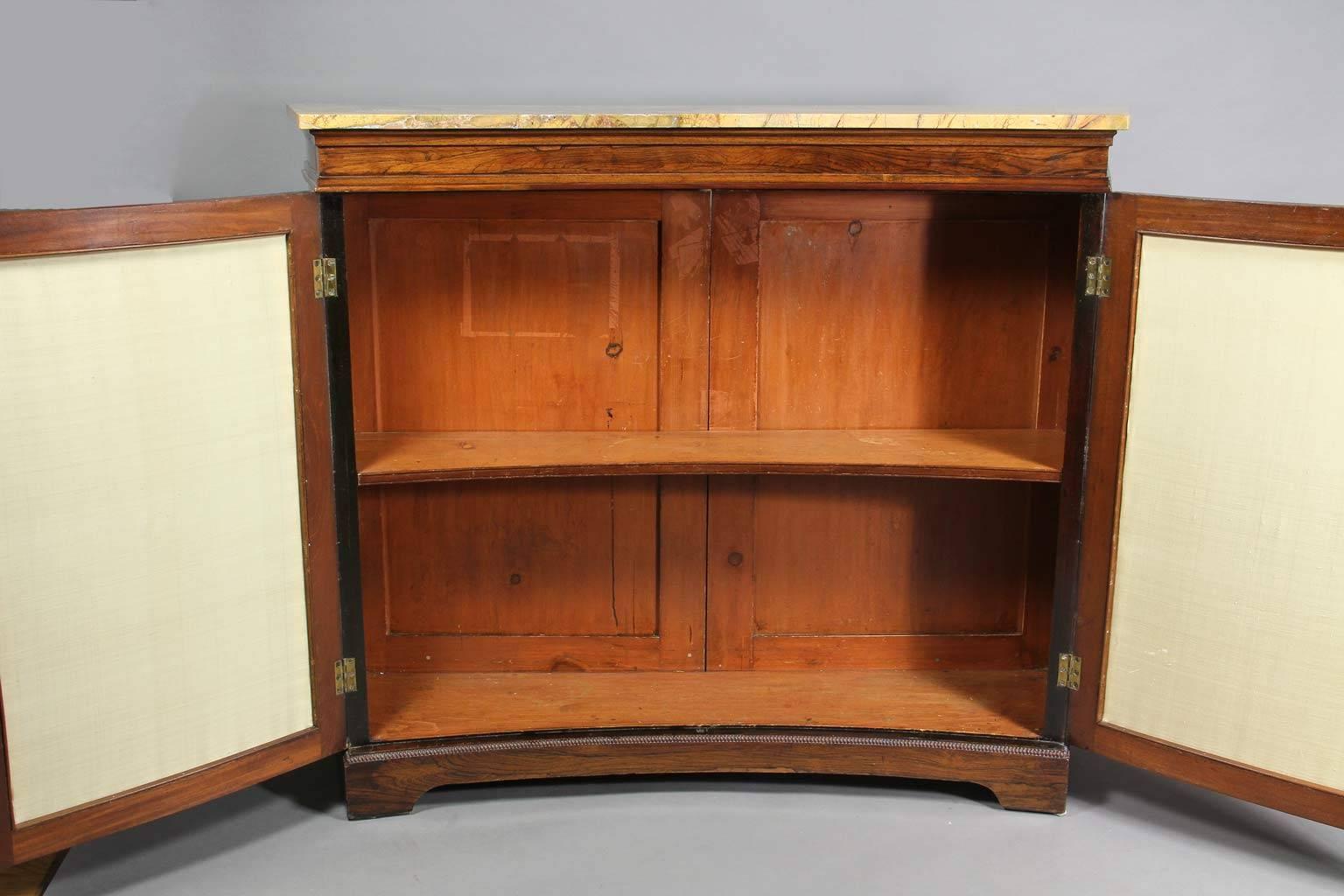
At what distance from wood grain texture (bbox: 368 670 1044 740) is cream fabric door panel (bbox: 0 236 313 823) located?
1.67ft

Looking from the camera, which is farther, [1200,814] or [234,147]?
[234,147]

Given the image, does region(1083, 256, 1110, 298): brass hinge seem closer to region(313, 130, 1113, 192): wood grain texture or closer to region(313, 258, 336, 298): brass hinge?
region(313, 130, 1113, 192): wood grain texture

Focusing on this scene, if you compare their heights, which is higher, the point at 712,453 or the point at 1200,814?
the point at 712,453

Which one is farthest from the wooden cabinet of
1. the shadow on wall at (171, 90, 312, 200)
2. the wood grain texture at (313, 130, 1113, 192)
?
the shadow on wall at (171, 90, 312, 200)

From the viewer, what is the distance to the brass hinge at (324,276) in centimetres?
300

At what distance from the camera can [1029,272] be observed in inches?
142

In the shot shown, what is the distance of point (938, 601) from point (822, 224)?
106 centimetres

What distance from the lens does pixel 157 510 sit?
2.87 meters

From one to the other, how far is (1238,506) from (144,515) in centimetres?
225

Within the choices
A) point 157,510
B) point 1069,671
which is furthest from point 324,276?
point 1069,671

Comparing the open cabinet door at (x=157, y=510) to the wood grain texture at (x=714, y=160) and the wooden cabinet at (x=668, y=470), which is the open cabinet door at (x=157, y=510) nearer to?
the wooden cabinet at (x=668, y=470)

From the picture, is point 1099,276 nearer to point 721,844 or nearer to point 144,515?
point 721,844

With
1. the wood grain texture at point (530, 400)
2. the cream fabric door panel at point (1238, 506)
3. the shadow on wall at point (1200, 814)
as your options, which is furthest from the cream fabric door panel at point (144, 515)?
the shadow on wall at point (1200, 814)

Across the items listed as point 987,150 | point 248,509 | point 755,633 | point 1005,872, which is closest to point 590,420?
point 755,633
